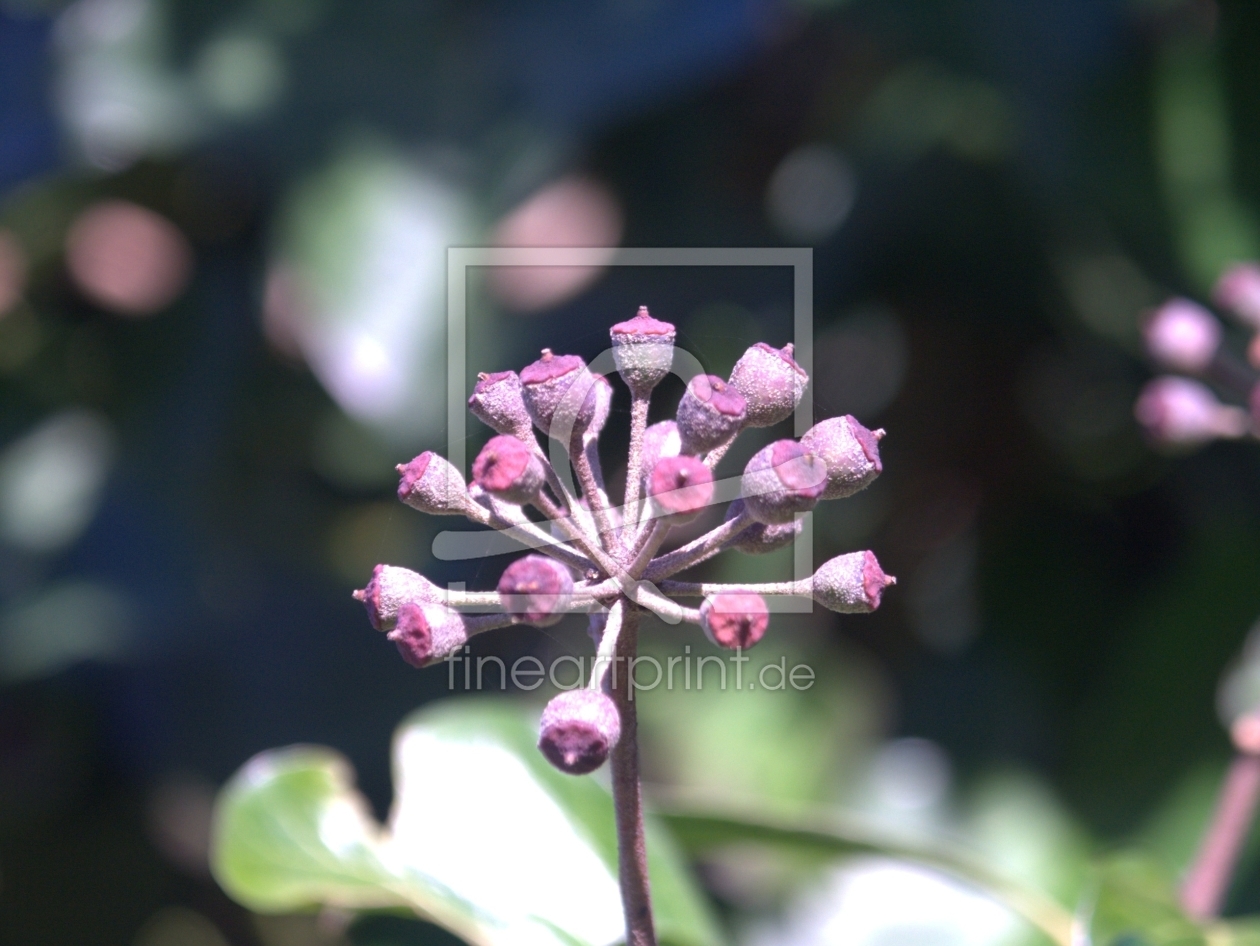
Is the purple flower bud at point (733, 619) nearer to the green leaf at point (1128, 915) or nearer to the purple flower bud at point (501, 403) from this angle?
the purple flower bud at point (501, 403)

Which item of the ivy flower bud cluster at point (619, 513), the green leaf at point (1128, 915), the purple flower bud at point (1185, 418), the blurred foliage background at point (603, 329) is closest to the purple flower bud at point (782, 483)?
the ivy flower bud cluster at point (619, 513)

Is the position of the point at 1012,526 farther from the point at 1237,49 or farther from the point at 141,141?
the point at 141,141

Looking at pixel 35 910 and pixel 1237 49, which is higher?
pixel 1237 49

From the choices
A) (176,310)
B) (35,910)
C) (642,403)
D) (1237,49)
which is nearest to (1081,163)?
(1237,49)

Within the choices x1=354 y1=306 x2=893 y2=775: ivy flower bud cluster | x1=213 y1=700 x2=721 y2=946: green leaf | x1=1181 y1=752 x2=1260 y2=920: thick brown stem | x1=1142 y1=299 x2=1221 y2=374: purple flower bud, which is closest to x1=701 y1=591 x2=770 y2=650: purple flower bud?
x1=354 y1=306 x2=893 y2=775: ivy flower bud cluster

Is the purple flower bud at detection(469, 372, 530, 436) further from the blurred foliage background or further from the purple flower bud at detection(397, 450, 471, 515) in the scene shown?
the blurred foliage background

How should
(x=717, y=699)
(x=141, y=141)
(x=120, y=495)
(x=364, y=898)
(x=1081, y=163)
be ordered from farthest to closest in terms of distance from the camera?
(x=717, y=699) → (x=120, y=495) → (x=141, y=141) → (x=1081, y=163) → (x=364, y=898)

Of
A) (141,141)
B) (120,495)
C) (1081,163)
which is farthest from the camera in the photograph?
(120,495)
